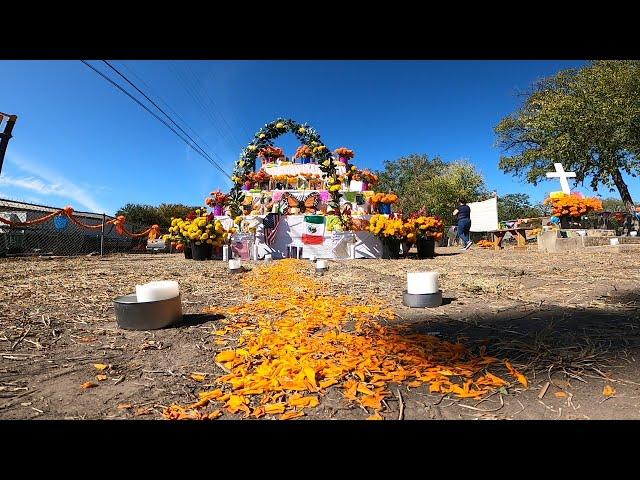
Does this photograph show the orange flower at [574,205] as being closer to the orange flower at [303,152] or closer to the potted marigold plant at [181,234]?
the orange flower at [303,152]

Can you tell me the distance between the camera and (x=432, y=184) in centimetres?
3381

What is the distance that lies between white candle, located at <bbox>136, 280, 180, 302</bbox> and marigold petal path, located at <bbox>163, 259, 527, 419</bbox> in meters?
0.50

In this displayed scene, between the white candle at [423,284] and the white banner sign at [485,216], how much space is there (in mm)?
17430

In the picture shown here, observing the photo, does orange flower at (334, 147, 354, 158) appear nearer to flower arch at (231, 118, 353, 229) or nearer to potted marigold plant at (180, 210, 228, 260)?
flower arch at (231, 118, 353, 229)

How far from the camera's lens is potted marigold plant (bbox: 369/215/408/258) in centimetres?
873

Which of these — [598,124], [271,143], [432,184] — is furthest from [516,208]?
[271,143]

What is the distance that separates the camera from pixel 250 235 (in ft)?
33.2

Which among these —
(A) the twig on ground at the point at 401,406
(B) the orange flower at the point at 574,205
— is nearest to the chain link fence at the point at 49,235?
(A) the twig on ground at the point at 401,406

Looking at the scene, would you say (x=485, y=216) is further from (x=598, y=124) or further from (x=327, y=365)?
(x=327, y=365)

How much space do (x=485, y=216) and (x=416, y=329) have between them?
1961 cm
